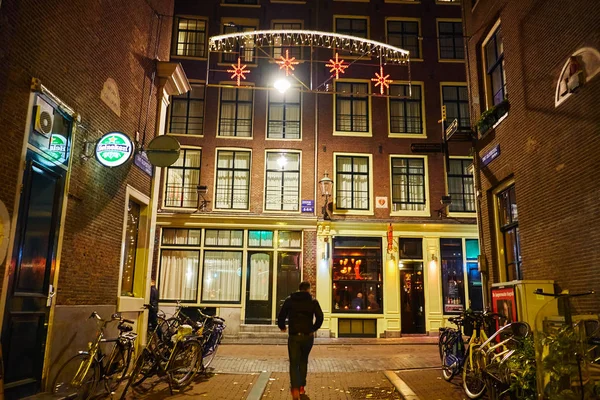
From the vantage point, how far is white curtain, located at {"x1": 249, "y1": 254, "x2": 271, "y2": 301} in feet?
57.8

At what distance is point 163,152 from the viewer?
906 cm

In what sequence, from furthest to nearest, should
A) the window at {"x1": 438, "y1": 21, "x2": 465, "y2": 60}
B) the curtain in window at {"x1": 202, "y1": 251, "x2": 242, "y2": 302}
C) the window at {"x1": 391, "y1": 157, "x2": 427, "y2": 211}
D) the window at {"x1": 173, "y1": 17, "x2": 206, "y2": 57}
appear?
1. the window at {"x1": 438, "y1": 21, "x2": 465, "y2": 60}
2. the window at {"x1": 173, "y1": 17, "x2": 206, "y2": 57}
3. the window at {"x1": 391, "y1": 157, "x2": 427, "y2": 211}
4. the curtain in window at {"x1": 202, "y1": 251, "x2": 242, "y2": 302}

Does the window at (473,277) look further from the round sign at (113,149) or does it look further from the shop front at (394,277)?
the round sign at (113,149)

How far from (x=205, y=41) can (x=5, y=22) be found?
1480 centimetres

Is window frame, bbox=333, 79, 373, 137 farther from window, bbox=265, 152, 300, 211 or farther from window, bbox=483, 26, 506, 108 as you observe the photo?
window, bbox=483, 26, 506, 108

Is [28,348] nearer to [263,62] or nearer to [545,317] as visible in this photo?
[545,317]

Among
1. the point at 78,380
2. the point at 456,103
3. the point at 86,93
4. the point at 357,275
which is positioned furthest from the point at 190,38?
the point at 78,380

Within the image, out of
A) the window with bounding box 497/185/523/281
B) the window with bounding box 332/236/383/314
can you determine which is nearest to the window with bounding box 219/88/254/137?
the window with bounding box 332/236/383/314

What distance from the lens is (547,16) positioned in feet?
26.8

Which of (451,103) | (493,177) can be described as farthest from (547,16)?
(451,103)

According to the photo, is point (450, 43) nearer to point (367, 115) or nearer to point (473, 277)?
point (367, 115)

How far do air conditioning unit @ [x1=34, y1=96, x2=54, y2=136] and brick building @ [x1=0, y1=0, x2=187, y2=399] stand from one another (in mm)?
15

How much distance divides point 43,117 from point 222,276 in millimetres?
11970

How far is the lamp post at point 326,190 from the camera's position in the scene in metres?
17.7
